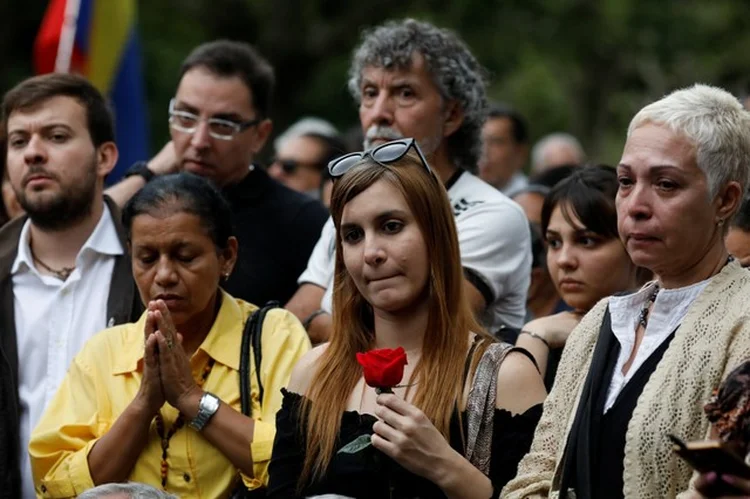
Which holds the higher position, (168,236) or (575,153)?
(575,153)

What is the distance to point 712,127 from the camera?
174 inches

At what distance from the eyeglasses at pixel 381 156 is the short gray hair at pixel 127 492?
1.20 metres

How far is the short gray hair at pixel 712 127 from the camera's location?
4.42 metres

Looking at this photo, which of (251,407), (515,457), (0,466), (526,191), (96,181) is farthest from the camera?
(526,191)

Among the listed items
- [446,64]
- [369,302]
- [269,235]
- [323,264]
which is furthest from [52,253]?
[369,302]

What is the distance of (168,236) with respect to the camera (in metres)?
5.86

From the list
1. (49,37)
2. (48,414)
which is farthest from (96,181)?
(49,37)

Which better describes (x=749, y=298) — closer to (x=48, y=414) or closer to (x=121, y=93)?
(x=48, y=414)

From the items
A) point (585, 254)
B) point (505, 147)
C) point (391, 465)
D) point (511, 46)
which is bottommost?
point (391, 465)

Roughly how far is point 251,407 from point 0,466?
1121 mm

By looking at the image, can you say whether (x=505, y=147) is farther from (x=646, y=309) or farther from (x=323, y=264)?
(x=646, y=309)

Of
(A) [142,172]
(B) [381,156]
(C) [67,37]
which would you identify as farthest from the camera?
(C) [67,37]

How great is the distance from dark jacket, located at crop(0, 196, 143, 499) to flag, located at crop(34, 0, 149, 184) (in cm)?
408

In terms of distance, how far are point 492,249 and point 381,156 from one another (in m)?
1.10
